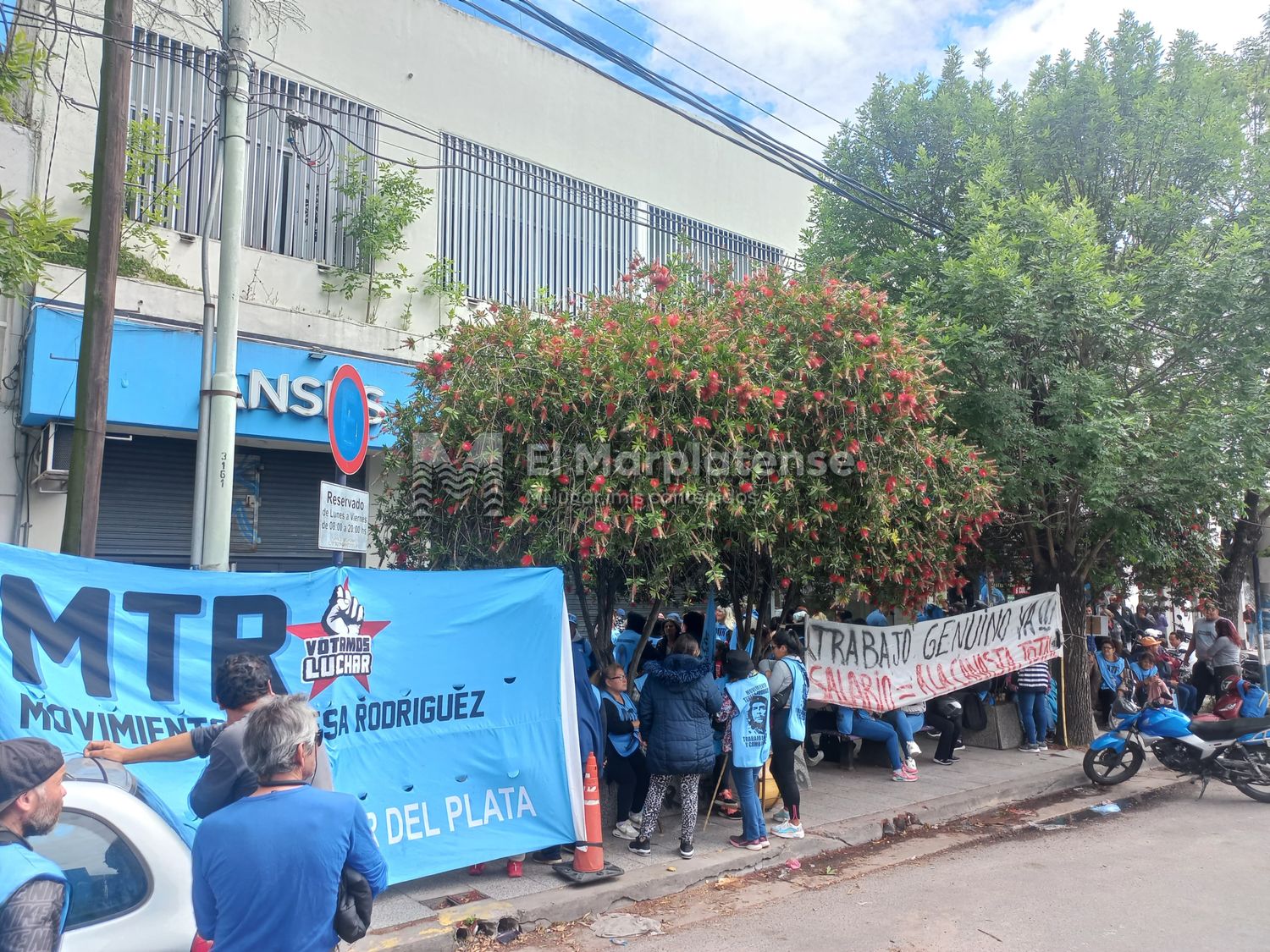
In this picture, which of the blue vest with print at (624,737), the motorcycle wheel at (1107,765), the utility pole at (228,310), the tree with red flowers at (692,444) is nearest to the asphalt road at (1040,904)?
the blue vest with print at (624,737)

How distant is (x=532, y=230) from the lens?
1393 centimetres

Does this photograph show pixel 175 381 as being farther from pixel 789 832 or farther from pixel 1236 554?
pixel 1236 554

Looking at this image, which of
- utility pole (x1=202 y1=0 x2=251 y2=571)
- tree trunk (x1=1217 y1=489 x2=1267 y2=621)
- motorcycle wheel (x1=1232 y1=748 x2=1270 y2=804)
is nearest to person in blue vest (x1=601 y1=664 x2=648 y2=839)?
utility pole (x1=202 y1=0 x2=251 y2=571)

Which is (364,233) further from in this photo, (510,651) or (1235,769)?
(1235,769)

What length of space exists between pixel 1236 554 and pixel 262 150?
1640cm

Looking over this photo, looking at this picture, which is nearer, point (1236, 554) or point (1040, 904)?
point (1040, 904)

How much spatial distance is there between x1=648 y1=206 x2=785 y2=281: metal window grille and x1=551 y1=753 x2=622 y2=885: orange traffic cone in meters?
9.66

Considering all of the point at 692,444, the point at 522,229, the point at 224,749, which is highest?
the point at 522,229

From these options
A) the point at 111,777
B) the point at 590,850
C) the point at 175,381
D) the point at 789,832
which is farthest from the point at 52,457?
the point at 789,832

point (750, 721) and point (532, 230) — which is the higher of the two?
point (532, 230)

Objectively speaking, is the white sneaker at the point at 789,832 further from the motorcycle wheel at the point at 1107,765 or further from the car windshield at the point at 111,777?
the car windshield at the point at 111,777

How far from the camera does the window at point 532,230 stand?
13.2 meters

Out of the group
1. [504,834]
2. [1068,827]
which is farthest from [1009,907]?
[504,834]

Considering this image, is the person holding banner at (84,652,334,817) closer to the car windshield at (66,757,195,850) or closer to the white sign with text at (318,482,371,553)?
the car windshield at (66,757,195,850)
